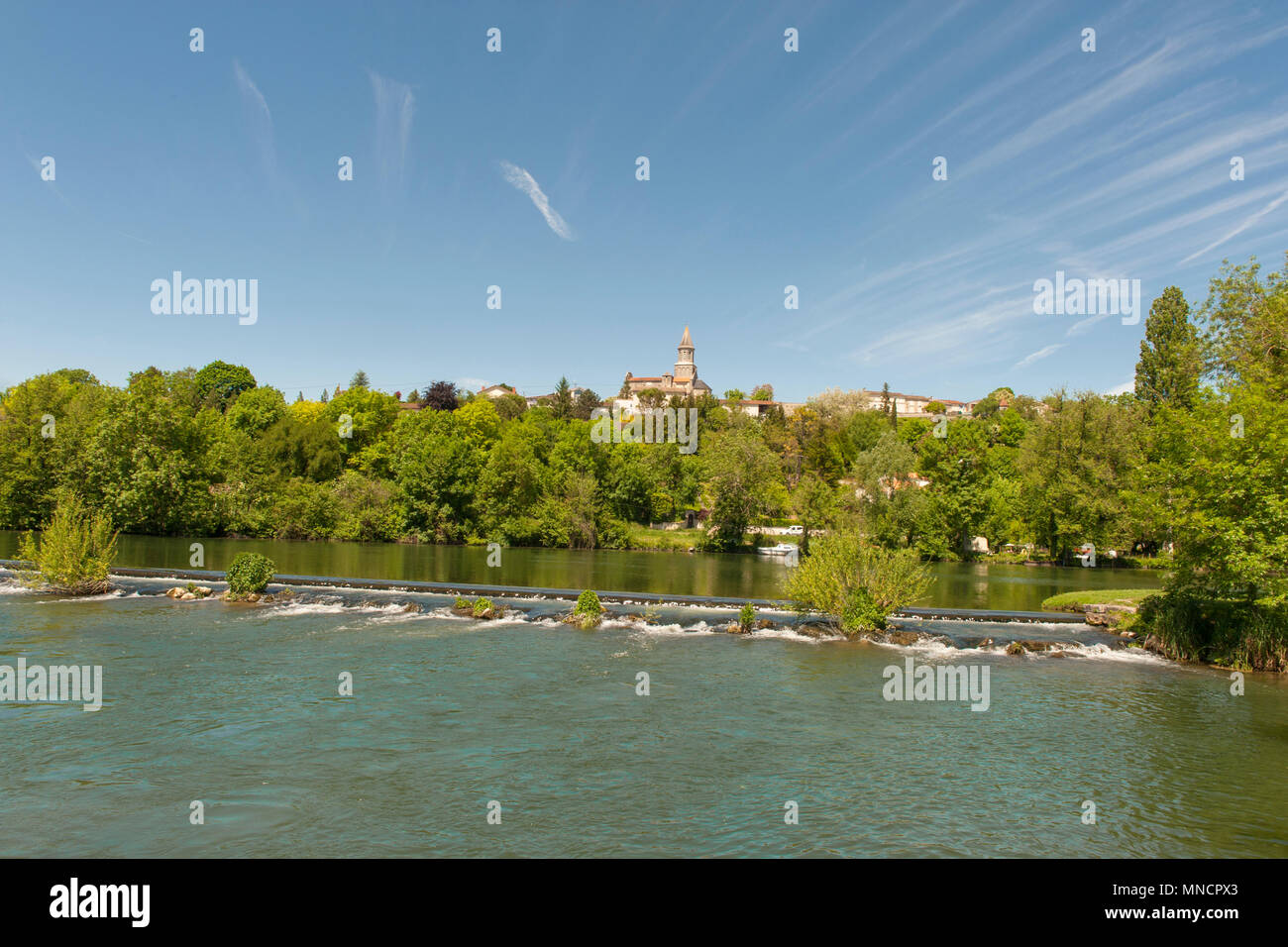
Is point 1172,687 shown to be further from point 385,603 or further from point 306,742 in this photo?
point 385,603

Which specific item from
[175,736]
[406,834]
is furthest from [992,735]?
[175,736]

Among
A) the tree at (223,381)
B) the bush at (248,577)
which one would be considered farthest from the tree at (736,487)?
the tree at (223,381)

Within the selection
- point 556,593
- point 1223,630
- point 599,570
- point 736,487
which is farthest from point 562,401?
point 1223,630

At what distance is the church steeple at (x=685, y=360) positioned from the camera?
623 ft

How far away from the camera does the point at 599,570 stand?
163 ft

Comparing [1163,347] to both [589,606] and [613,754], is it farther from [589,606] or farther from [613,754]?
[613,754]

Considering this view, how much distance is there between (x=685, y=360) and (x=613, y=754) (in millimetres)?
182796

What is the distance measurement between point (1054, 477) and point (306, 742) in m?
68.1

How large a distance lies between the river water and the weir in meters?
3.64

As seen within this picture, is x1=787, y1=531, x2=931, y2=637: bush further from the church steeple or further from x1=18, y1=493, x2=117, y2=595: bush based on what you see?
the church steeple

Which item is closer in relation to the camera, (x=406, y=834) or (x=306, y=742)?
(x=406, y=834)

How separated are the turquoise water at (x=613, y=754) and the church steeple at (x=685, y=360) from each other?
16899 cm

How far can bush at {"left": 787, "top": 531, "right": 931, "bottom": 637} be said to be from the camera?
86.0 feet

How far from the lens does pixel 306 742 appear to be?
1400 centimetres
